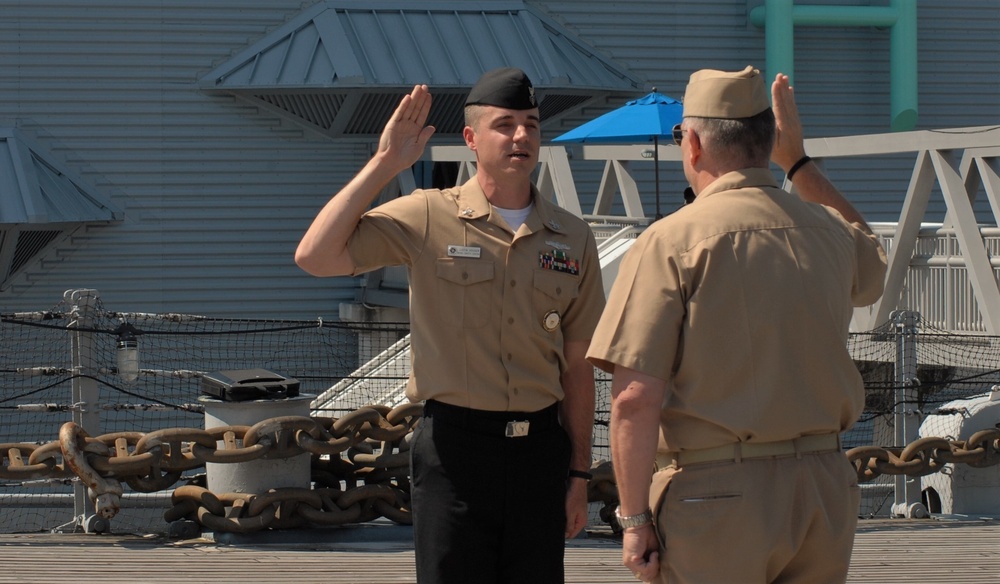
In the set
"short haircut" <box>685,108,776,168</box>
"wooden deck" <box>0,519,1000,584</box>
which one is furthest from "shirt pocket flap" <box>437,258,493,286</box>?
"wooden deck" <box>0,519,1000,584</box>

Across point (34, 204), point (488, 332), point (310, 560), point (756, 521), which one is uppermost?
point (34, 204)

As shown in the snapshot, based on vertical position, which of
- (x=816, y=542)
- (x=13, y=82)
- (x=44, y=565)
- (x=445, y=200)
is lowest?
(x=44, y=565)

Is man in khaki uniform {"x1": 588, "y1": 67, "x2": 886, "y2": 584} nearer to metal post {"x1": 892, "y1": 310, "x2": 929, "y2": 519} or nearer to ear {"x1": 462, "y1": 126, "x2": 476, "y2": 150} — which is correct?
ear {"x1": 462, "y1": 126, "x2": 476, "y2": 150}

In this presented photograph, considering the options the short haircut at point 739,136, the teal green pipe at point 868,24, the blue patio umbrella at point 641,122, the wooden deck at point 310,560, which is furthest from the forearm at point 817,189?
the teal green pipe at point 868,24

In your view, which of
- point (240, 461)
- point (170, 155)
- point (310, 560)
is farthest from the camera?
point (170, 155)

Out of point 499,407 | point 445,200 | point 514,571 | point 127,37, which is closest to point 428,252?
point 445,200

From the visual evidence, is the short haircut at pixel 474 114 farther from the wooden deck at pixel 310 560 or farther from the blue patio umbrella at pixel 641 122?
the blue patio umbrella at pixel 641 122

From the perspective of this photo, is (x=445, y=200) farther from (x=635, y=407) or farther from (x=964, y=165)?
(x=964, y=165)

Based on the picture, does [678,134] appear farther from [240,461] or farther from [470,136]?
[240,461]

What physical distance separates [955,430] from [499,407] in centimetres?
436

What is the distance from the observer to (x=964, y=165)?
9.73 metres

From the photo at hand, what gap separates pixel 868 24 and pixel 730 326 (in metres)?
18.5

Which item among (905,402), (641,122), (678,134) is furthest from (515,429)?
(641,122)

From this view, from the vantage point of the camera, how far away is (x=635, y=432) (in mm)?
2537
